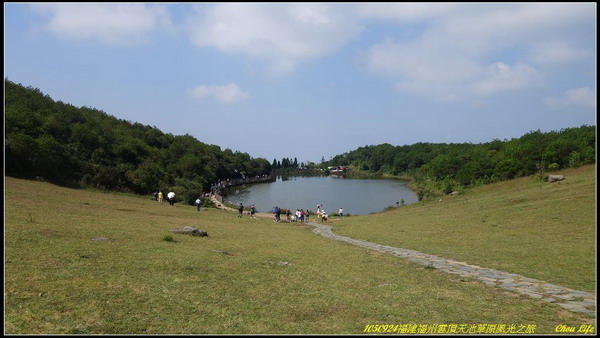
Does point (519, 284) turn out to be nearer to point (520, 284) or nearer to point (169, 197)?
point (520, 284)

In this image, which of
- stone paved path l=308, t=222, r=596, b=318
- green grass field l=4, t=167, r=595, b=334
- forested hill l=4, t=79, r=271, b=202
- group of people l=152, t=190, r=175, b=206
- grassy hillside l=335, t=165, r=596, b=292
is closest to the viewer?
green grass field l=4, t=167, r=595, b=334

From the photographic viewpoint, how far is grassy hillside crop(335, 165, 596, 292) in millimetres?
13594

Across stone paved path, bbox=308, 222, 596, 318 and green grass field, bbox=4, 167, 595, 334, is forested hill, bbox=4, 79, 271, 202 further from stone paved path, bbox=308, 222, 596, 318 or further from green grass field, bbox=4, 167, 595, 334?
stone paved path, bbox=308, 222, 596, 318

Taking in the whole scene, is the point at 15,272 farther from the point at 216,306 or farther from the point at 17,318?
the point at 216,306

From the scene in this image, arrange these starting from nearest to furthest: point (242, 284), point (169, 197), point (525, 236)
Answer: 1. point (242, 284)
2. point (525, 236)
3. point (169, 197)

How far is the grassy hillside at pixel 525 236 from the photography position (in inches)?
535

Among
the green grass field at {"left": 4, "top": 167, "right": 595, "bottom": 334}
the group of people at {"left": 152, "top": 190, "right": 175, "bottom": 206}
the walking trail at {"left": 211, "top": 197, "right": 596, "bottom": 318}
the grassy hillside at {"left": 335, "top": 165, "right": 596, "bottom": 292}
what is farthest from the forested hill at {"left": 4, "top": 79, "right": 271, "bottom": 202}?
the walking trail at {"left": 211, "top": 197, "right": 596, "bottom": 318}

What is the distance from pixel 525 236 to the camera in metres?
20.5

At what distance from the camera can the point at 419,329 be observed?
6961 mm

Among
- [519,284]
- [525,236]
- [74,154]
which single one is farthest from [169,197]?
[519,284]

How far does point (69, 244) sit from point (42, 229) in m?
3.30

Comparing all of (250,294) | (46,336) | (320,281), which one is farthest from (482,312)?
(46,336)

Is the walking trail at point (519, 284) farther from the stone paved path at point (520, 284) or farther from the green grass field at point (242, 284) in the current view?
the green grass field at point (242, 284)

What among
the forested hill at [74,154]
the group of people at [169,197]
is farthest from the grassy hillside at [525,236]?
the forested hill at [74,154]
